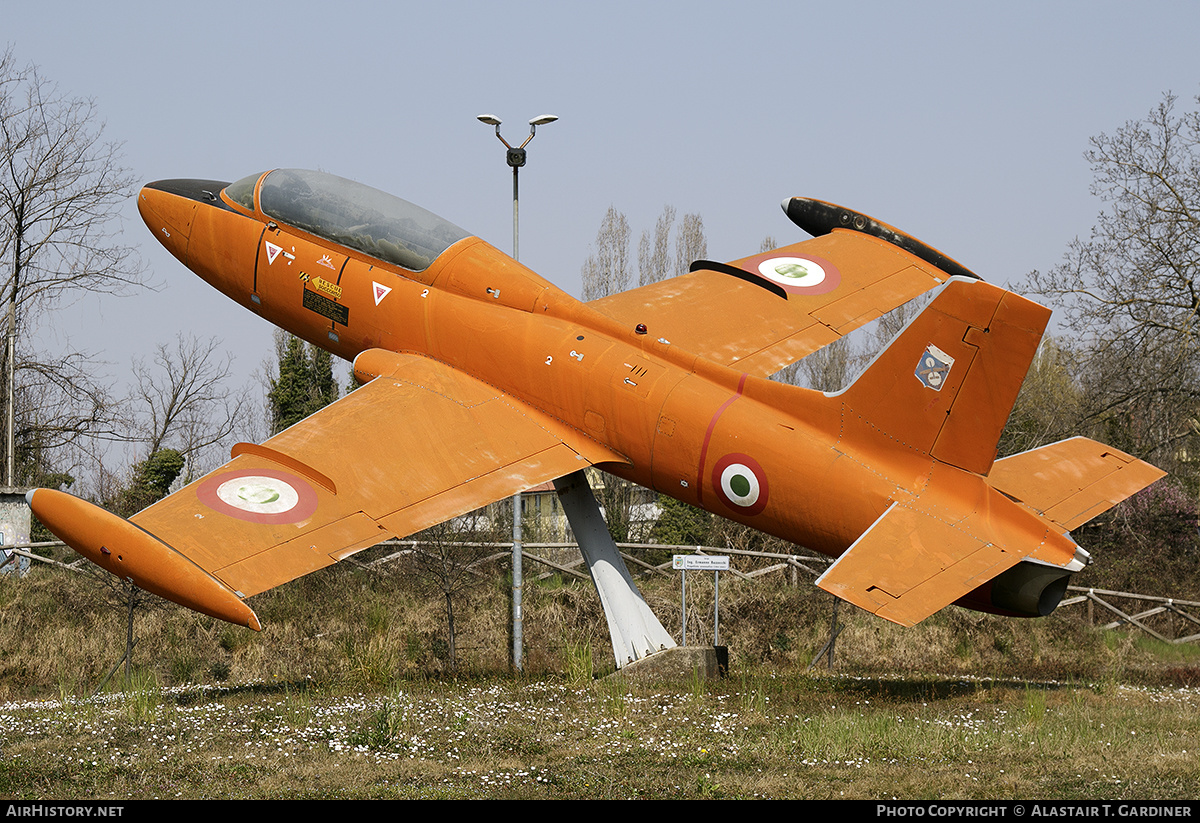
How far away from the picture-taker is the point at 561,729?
995cm

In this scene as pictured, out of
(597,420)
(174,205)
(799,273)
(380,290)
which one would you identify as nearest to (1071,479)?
(597,420)

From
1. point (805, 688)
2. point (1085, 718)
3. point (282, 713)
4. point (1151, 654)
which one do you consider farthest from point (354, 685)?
point (1151, 654)

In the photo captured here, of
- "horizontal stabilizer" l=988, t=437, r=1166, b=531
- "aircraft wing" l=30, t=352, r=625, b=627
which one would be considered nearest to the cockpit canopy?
"aircraft wing" l=30, t=352, r=625, b=627

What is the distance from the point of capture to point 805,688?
39.8ft

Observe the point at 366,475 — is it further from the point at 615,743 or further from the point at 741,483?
the point at 741,483

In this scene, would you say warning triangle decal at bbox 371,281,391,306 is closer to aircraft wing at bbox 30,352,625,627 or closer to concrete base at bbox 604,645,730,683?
aircraft wing at bbox 30,352,625,627

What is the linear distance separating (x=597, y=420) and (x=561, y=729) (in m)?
3.23

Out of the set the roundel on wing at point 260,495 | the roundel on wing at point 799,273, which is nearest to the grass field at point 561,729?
the roundel on wing at point 260,495

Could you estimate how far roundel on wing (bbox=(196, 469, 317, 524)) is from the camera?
32.0 ft

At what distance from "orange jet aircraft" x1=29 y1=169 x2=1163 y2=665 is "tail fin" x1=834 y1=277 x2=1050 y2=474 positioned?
0.8 inches

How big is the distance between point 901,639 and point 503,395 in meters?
11.0

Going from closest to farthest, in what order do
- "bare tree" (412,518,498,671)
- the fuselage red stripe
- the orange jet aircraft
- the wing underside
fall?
the orange jet aircraft → the wing underside → the fuselage red stripe → "bare tree" (412,518,498,671)

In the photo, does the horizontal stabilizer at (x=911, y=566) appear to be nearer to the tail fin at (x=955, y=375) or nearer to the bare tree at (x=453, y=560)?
the tail fin at (x=955, y=375)
